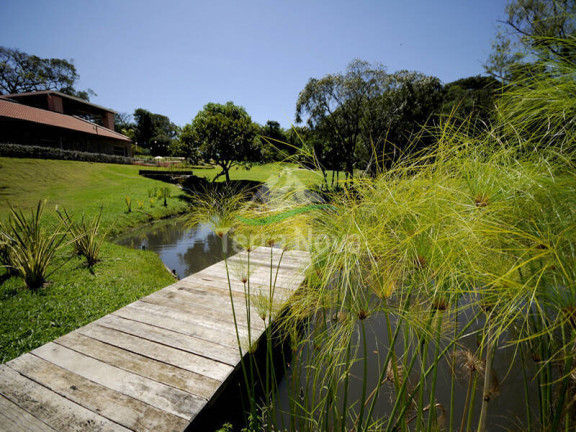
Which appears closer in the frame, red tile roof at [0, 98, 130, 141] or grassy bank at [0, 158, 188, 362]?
grassy bank at [0, 158, 188, 362]

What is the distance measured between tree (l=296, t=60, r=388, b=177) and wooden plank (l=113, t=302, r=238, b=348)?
1372cm

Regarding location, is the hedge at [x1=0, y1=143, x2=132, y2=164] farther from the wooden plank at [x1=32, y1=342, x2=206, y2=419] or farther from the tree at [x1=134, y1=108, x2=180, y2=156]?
the tree at [x1=134, y1=108, x2=180, y2=156]

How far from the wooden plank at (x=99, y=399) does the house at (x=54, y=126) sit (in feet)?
88.1

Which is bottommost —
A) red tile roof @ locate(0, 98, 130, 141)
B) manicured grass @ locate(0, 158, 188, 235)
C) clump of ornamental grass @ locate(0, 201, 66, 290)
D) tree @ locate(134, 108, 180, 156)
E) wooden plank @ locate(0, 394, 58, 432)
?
wooden plank @ locate(0, 394, 58, 432)

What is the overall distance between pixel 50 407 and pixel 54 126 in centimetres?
2898

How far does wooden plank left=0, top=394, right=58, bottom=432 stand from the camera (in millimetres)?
1437

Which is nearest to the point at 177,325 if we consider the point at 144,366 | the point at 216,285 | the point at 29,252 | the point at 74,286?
the point at 144,366

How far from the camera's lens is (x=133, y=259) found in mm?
5766

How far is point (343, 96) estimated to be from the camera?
54.0ft

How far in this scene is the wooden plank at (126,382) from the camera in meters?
1.59


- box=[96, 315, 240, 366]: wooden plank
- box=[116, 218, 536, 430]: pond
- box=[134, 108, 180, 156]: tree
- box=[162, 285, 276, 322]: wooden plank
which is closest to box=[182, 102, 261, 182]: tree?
box=[116, 218, 536, 430]: pond

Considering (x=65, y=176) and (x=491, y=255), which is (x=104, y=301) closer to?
(x=491, y=255)

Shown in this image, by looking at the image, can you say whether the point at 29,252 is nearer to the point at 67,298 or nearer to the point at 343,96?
the point at 67,298

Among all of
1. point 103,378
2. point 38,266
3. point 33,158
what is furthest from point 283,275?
point 33,158
